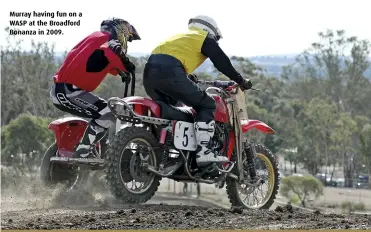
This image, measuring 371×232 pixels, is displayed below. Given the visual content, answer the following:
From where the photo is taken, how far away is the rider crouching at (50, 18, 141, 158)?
10422mm

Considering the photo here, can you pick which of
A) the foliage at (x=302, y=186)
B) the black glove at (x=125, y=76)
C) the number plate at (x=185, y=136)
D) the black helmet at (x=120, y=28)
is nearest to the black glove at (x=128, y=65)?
the black glove at (x=125, y=76)

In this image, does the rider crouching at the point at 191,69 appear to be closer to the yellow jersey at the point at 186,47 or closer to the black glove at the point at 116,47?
the yellow jersey at the point at 186,47

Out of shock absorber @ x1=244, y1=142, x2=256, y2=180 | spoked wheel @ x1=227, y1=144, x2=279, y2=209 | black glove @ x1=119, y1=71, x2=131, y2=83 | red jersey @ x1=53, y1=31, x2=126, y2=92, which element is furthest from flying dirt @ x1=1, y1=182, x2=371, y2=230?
black glove @ x1=119, y1=71, x2=131, y2=83

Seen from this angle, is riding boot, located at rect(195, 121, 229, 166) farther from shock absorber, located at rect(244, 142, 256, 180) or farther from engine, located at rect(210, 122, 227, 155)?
shock absorber, located at rect(244, 142, 256, 180)

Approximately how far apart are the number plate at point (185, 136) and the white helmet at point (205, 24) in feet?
3.82

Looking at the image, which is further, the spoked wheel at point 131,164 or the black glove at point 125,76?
the black glove at point 125,76

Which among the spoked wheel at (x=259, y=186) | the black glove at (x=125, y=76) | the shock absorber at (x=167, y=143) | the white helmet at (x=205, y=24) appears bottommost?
the spoked wheel at (x=259, y=186)

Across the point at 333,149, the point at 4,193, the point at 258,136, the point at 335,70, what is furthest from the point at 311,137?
the point at 4,193

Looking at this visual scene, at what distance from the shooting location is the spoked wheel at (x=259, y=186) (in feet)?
35.6

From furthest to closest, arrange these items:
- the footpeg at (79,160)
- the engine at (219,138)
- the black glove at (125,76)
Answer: the black glove at (125,76)
the engine at (219,138)
the footpeg at (79,160)

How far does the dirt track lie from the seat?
107 cm

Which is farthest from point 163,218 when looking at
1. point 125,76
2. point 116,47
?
point 125,76

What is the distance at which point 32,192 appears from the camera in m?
11.0

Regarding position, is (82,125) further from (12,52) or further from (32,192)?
(12,52)
